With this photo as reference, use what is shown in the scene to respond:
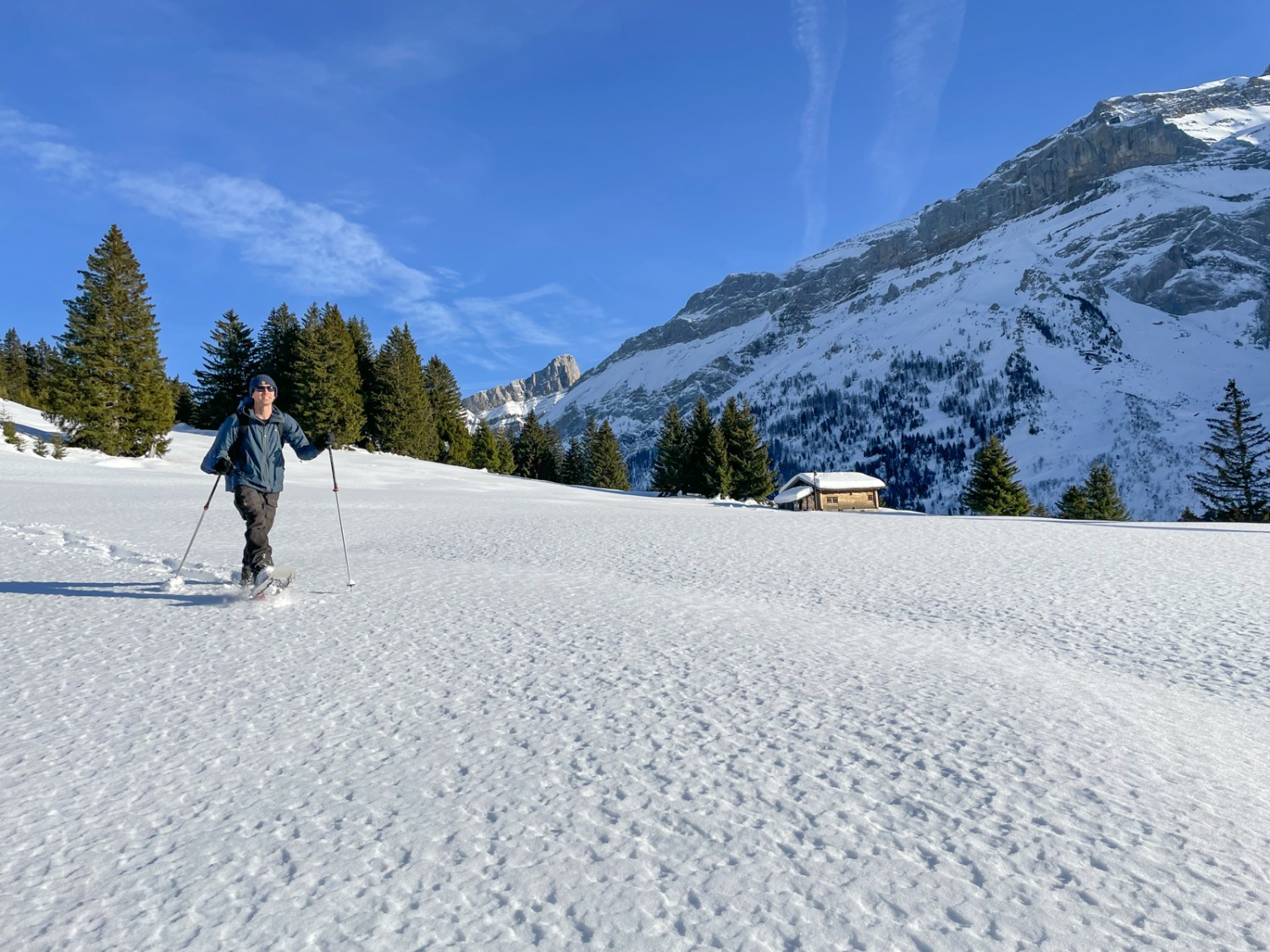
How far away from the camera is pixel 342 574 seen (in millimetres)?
8430

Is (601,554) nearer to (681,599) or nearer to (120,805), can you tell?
(681,599)

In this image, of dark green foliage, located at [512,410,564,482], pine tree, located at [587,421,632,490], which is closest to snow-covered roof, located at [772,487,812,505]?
pine tree, located at [587,421,632,490]

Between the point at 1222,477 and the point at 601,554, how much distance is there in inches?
2249

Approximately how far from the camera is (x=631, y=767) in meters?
Answer: 3.27

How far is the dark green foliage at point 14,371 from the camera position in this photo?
2653 inches

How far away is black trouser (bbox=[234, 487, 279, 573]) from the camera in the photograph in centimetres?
700

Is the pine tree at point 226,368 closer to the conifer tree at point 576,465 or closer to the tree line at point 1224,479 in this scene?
the conifer tree at point 576,465

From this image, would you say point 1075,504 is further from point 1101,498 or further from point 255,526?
point 255,526

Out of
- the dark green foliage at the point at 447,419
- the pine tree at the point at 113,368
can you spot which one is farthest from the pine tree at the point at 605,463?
the pine tree at the point at 113,368

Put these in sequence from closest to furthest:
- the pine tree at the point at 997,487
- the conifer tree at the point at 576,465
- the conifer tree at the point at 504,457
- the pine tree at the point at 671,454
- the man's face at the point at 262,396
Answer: the man's face at the point at 262,396, the pine tree at the point at 997,487, the pine tree at the point at 671,454, the conifer tree at the point at 504,457, the conifer tree at the point at 576,465

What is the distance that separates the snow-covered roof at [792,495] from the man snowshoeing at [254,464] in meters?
54.9

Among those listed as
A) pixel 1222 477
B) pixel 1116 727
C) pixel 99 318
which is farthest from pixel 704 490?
pixel 1116 727

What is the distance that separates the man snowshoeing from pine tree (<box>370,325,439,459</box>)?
166 feet

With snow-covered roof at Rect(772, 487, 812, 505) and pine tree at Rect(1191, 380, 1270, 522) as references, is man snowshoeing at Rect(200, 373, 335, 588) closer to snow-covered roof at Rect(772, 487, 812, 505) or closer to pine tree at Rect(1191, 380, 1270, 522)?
snow-covered roof at Rect(772, 487, 812, 505)
